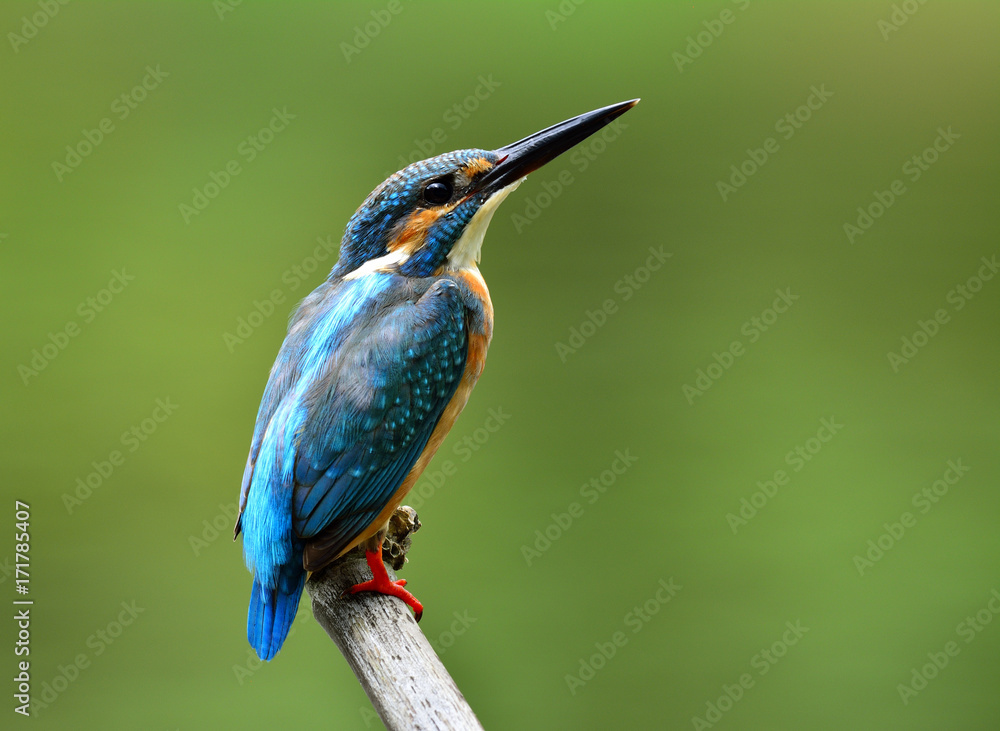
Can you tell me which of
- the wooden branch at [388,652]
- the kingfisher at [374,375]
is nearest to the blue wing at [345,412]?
the kingfisher at [374,375]

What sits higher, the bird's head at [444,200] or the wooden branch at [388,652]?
the bird's head at [444,200]

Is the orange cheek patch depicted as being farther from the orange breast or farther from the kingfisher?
the orange breast

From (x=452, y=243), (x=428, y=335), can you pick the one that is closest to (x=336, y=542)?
(x=428, y=335)

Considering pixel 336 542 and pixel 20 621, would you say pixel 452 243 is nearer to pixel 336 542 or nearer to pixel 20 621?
pixel 336 542

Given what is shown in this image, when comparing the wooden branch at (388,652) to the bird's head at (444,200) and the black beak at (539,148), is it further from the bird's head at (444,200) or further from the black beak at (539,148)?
the black beak at (539,148)

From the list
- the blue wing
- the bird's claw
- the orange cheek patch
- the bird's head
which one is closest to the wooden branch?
the bird's claw

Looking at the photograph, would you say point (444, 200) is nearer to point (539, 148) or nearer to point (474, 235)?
point (474, 235)
